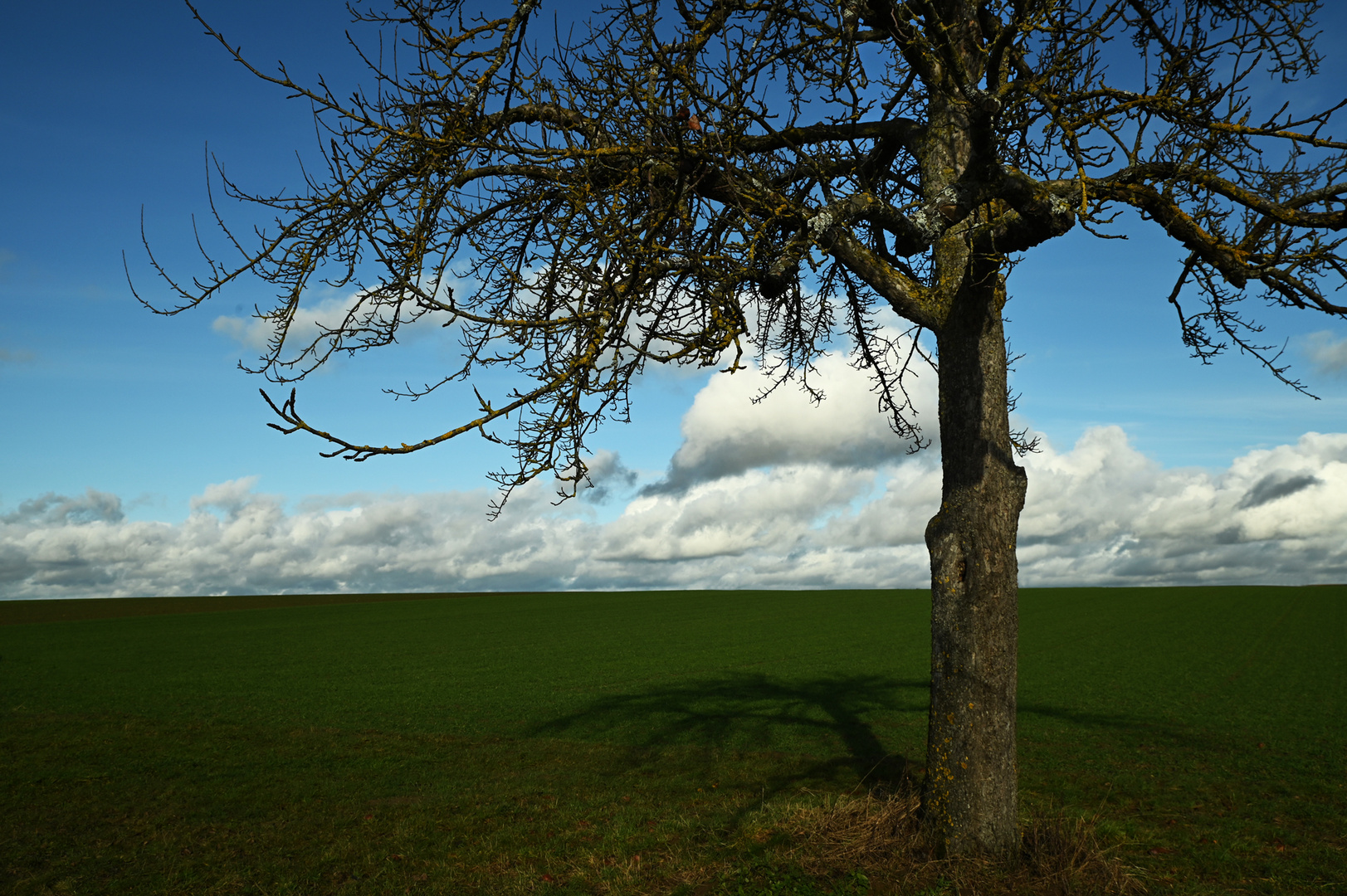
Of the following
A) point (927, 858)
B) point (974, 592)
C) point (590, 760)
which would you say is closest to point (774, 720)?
point (590, 760)

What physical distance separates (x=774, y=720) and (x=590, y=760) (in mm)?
4603

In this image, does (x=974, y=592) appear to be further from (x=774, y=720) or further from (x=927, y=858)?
(x=774, y=720)

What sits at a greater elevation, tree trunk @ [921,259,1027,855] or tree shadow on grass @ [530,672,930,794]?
tree trunk @ [921,259,1027,855]

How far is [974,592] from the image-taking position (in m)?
6.56

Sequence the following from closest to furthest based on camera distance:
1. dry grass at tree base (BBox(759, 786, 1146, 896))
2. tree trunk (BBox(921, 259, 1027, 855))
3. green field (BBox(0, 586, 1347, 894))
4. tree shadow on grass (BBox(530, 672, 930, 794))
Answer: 1. dry grass at tree base (BBox(759, 786, 1146, 896))
2. tree trunk (BBox(921, 259, 1027, 855))
3. green field (BBox(0, 586, 1347, 894))
4. tree shadow on grass (BBox(530, 672, 930, 794))

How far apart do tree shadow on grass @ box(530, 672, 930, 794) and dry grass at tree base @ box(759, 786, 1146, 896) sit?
1.23 metres

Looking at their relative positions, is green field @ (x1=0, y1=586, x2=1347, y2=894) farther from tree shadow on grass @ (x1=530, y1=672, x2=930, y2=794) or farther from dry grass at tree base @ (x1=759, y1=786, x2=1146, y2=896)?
dry grass at tree base @ (x1=759, y1=786, x2=1146, y2=896)

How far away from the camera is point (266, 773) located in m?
12.2

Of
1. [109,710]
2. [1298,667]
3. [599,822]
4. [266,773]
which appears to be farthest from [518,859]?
[1298,667]

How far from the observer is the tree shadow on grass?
12.1m

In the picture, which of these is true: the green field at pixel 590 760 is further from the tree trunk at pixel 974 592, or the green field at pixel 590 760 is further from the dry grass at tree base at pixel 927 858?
the tree trunk at pixel 974 592

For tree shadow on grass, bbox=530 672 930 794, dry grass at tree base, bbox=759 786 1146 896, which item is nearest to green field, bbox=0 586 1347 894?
tree shadow on grass, bbox=530 672 930 794

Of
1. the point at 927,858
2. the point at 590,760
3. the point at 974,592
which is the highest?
the point at 974,592

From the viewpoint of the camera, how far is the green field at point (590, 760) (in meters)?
7.79
